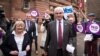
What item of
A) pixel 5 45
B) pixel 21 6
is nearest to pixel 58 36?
pixel 5 45

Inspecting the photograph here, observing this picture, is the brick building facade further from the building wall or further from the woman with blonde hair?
the woman with blonde hair

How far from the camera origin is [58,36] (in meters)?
8.09

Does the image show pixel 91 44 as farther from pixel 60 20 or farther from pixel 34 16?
pixel 34 16

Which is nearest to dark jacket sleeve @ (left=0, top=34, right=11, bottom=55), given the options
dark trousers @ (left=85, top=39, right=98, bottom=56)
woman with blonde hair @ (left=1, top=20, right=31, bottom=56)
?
woman with blonde hair @ (left=1, top=20, right=31, bottom=56)

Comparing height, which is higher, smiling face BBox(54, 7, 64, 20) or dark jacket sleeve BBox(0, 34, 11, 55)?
smiling face BBox(54, 7, 64, 20)

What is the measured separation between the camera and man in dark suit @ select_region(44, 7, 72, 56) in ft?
26.4

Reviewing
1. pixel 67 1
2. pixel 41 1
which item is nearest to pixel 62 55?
pixel 41 1

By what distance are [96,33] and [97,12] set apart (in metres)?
2.60

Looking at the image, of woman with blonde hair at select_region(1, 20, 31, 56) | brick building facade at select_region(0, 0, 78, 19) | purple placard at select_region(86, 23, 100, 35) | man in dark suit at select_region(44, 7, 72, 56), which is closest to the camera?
woman with blonde hair at select_region(1, 20, 31, 56)

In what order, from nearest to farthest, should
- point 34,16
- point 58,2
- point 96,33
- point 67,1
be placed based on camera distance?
point 96,33 → point 34,16 → point 58,2 → point 67,1

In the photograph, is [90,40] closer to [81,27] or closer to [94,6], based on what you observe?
[81,27]

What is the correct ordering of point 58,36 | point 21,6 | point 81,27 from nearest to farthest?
1. point 58,36
2. point 81,27
3. point 21,6

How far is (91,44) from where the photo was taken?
35.5 feet

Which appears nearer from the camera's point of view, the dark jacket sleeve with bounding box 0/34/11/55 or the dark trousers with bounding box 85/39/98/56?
the dark jacket sleeve with bounding box 0/34/11/55
